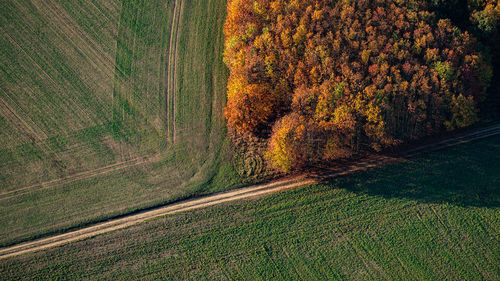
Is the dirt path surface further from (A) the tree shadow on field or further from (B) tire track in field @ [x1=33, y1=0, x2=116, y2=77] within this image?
(B) tire track in field @ [x1=33, y1=0, x2=116, y2=77]

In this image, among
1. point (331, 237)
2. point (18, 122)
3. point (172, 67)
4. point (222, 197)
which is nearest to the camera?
point (331, 237)

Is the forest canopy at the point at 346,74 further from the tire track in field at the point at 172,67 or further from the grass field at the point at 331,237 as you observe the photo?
the tire track in field at the point at 172,67

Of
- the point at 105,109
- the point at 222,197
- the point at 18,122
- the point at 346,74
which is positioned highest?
the point at 346,74

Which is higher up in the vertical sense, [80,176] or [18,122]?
[18,122]

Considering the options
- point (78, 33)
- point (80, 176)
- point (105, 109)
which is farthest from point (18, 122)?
point (78, 33)

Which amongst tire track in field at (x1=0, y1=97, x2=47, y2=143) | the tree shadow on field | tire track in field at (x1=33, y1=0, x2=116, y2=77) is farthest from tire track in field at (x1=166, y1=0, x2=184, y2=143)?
the tree shadow on field

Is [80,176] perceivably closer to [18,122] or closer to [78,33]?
[18,122]

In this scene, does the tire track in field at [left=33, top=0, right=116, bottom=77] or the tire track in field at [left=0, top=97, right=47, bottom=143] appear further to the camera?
the tire track in field at [left=33, top=0, right=116, bottom=77]
